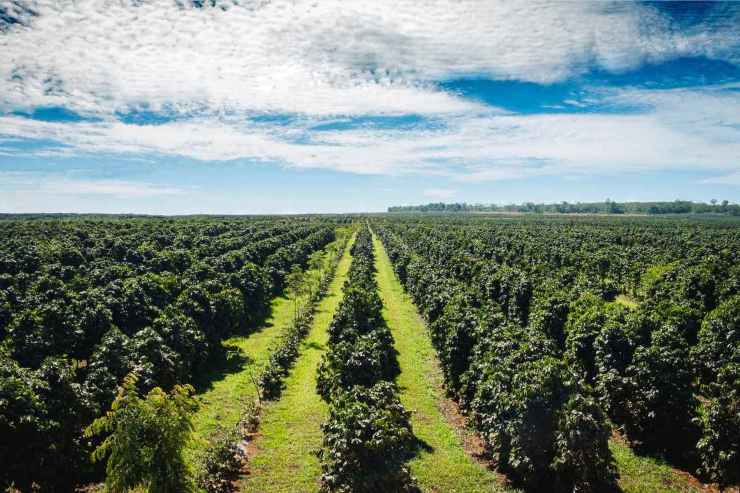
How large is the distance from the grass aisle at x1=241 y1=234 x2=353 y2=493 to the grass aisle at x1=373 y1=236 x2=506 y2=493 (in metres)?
5.07

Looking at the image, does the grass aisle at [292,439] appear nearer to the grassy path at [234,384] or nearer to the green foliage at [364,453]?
the grassy path at [234,384]

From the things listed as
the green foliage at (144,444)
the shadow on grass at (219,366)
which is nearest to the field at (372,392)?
the green foliage at (144,444)

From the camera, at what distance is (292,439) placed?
71.0 feet

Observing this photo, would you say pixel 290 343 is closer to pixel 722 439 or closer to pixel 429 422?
pixel 429 422

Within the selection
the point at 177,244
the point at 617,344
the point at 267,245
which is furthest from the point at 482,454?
the point at 177,244

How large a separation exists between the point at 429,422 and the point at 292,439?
7.52m

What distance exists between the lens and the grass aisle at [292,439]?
1817 centimetres

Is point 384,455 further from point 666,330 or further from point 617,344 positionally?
point 666,330

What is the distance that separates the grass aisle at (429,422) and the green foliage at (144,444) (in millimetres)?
10934

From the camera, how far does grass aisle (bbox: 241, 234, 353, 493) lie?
59.6 feet

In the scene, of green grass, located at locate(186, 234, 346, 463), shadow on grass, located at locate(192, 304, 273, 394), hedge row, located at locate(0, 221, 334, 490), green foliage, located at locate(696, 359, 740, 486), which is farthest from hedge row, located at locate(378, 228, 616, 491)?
hedge row, located at locate(0, 221, 334, 490)

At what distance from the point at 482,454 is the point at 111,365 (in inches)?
763

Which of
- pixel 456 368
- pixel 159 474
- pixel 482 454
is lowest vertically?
pixel 482 454

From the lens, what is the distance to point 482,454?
2020cm
